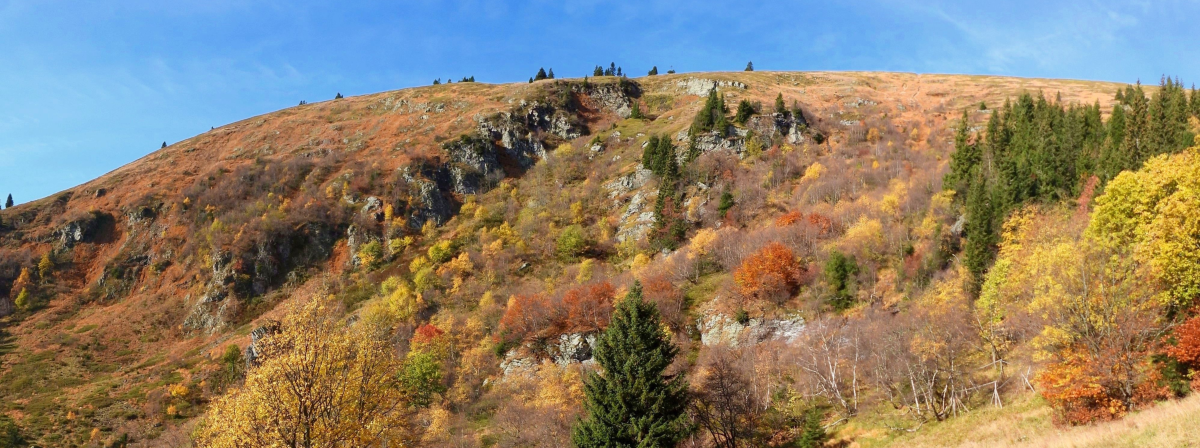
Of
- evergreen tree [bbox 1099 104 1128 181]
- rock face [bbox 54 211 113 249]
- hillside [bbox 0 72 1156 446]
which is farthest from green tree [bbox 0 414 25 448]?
evergreen tree [bbox 1099 104 1128 181]

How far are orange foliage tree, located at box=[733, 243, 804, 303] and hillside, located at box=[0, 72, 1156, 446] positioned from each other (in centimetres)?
56

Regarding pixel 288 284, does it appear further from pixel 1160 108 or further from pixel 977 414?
pixel 1160 108

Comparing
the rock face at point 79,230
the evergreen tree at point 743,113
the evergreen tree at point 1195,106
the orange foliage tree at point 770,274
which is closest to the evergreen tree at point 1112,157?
the evergreen tree at point 1195,106

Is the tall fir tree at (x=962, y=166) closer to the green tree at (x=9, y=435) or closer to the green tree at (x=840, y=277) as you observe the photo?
the green tree at (x=840, y=277)

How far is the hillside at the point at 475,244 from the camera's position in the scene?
76375 millimetres

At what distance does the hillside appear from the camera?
76.4 meters

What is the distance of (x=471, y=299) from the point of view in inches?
3922

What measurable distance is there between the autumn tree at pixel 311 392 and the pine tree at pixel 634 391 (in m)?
18.3

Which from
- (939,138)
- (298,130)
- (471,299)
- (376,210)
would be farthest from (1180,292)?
(298,130)

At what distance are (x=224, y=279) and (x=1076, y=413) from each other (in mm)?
131687

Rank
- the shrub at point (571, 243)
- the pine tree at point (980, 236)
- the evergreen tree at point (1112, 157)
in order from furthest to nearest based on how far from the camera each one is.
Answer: the shrub at point (571, 243) → the pine tree at point (980, 236) → the evergreen tree at point (1112, 157)

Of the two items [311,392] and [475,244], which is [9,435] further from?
[311,392]

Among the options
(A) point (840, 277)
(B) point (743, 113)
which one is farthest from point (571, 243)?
(B) point (743, 113)

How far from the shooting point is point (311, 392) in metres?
18.4
